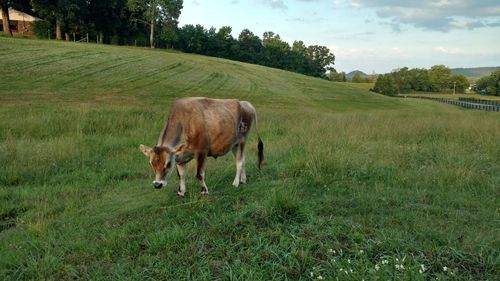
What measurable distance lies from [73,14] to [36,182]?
62231 millimetres

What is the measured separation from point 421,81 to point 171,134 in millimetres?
119524

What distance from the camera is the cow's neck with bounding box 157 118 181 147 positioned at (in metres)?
6.99

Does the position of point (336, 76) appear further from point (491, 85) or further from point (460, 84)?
point (491, 85)

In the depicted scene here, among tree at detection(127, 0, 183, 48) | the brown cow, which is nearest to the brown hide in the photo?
the brown cow

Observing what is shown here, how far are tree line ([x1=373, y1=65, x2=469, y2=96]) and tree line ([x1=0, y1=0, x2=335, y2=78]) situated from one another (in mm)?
23796

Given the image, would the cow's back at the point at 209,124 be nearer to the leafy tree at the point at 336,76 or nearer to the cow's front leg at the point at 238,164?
the cow's front leg at the point at 238,164

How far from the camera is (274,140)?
45.2 ft

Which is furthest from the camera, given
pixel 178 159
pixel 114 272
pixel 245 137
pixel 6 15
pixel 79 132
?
pixel 6 15

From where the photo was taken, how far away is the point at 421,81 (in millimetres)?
114188

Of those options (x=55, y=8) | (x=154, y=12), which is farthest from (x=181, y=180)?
(x=154, y=12)

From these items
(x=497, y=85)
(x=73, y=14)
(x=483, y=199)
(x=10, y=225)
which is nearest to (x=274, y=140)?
(x=483, y=199)

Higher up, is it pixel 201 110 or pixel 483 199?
pixel 201 110

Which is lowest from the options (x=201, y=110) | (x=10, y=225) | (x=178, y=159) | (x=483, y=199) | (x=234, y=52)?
(x=10, y=225)

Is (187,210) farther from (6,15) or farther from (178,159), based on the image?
(6,15)
